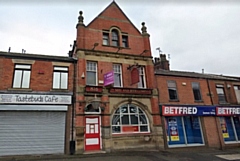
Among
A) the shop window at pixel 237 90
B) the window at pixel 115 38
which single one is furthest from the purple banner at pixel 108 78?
the shop window at pixel 237 90

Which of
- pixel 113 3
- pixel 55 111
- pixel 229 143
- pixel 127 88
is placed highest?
pixel 113 3

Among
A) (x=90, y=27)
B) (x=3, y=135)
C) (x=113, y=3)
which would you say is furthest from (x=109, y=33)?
(x=3, y=135)

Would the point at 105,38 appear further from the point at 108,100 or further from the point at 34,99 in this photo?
the point at 34,99

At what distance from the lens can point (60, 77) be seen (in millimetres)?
12828

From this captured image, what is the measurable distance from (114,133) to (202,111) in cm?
846

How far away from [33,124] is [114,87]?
243 inches

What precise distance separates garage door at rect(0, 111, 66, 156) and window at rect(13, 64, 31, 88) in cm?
190

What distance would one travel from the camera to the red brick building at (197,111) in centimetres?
1490

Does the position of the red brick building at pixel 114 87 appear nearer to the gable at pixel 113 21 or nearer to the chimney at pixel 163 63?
the gable at pixel 113 21

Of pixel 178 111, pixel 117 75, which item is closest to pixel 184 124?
pixel 178 111

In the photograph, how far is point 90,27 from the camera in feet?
48.9

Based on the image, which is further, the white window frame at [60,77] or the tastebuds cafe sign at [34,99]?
the white window frame at [60,77]

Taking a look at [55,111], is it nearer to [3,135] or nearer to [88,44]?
[3,135]

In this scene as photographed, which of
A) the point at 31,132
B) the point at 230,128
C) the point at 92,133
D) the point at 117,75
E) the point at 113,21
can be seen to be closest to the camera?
the point at 31,132
